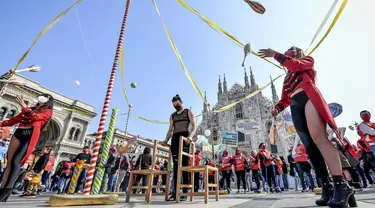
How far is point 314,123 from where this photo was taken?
1.87 m

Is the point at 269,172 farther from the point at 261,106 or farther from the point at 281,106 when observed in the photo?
the point at 261,106

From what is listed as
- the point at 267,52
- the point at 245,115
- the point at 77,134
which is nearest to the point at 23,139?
the point at 267,52

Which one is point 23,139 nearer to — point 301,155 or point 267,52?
point 267,52

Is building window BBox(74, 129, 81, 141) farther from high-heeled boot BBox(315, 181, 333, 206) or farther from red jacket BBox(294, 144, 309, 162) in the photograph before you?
high-heeled boot BBox(315, 181, 333, 206)

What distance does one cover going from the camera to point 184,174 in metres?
3.89

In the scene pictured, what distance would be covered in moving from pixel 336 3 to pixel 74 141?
3565cm

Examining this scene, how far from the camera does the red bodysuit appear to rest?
185cm

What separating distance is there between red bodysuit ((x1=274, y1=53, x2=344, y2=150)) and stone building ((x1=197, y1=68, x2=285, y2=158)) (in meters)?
36.3

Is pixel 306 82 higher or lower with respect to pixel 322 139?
higher

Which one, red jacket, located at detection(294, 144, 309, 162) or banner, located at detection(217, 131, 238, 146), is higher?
banner, located at detection(217, 131, 238, 146)

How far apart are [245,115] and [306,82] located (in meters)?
43.8

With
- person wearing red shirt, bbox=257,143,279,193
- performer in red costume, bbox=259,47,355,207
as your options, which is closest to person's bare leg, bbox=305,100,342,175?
performer in red costume, bbox=259,47,355,207

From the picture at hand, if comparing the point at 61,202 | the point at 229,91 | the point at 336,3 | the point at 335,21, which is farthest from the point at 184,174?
the point at 229,91

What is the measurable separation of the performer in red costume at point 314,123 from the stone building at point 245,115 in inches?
1430
